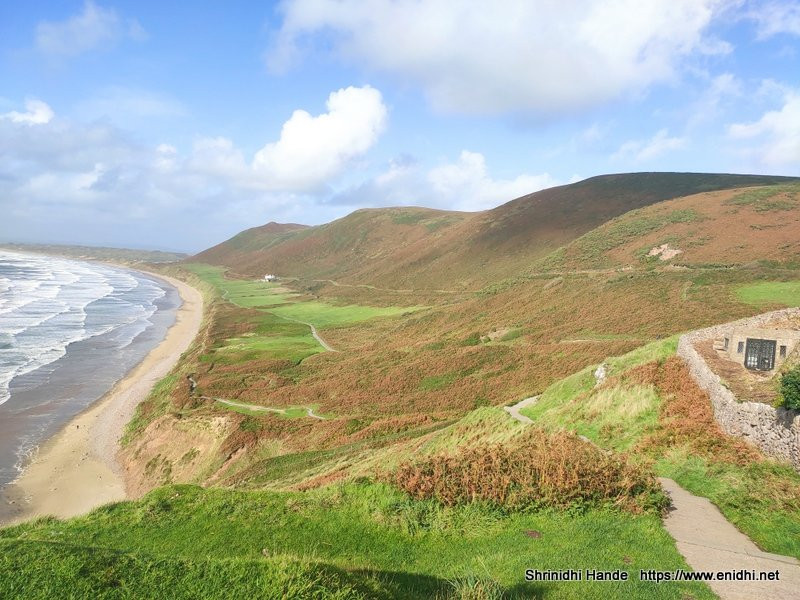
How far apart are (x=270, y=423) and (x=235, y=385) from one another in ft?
40.9

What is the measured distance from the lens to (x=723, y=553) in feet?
33.7

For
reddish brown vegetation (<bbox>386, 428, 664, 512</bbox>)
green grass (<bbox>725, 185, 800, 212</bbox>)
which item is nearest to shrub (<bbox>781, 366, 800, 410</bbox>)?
reddish brown vegetation (<bbox>386, 428, 664, 512</bbox>)

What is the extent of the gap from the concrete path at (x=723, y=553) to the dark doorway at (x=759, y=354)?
1016cm

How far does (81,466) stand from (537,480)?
34.0 meters

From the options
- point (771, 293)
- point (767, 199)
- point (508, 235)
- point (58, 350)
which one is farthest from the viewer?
point (508, 235)

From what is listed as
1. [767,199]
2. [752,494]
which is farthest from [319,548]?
[767,199]

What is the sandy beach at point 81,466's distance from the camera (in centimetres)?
2978

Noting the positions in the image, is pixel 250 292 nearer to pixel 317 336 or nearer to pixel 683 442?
pixel 317 336

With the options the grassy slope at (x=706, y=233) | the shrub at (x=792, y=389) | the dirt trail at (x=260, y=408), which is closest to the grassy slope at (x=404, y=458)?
the dirt trail at (x=260, y=408)

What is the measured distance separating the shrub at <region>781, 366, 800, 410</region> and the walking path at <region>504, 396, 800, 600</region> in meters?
3.33

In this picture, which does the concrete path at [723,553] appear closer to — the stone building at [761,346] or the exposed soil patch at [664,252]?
the stone building at [761,346]

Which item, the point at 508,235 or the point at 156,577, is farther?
the point at 508,235

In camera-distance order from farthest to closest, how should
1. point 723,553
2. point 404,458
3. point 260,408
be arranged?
1. point 260,408
2. point 404,458
3. point 723,553

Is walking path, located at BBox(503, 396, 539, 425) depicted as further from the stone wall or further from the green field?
the green field
